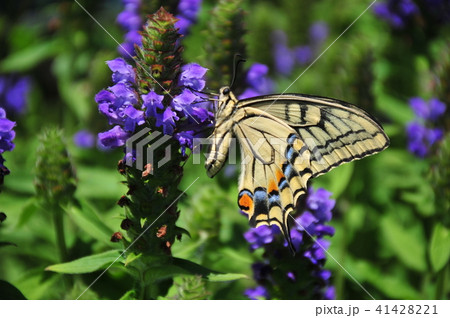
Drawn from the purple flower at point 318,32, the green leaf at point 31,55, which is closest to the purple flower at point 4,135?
the green leaf at point 31,55

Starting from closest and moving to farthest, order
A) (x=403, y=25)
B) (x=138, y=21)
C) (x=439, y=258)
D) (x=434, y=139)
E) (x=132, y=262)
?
(x=132, y=262)
(x=439, y=258)
(x=138, y=21)
(x=434, y=139)
(x=403, y=25)

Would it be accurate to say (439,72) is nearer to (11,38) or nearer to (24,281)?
(24,281)

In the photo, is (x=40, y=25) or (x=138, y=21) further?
(x=40, y=25)

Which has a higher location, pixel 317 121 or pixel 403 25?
pixel 403 25

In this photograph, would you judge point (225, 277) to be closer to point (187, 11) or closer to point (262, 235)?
point (262, 235)

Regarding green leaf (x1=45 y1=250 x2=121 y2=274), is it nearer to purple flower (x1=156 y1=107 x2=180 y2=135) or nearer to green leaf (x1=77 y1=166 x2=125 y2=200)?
purple flower (x1=156 y1=107 x2=180 y2=135)

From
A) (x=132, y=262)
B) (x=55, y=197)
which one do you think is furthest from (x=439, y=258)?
(x=55, y=197)
